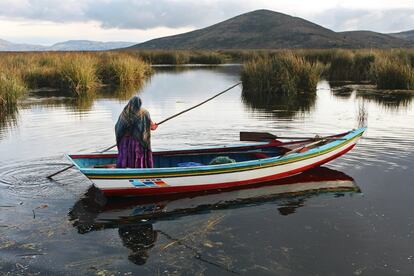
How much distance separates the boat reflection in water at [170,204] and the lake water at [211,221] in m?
0.02

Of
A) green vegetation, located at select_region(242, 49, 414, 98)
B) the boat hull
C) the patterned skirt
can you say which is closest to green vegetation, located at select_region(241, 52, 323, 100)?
green vegetation, located at select_region(242, 49, 414, 98)

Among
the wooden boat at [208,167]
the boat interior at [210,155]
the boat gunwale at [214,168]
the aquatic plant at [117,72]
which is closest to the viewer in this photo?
the boat gunwale at [214,168]

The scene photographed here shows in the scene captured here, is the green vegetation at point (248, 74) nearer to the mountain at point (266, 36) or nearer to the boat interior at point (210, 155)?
the boat interior at point (210, 155)

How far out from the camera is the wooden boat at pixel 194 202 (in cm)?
737

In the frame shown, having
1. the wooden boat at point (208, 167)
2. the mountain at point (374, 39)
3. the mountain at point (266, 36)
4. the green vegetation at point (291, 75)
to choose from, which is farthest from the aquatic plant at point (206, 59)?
the mountain at point (374, 39)

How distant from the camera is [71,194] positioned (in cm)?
842

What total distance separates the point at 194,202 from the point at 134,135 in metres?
1.54

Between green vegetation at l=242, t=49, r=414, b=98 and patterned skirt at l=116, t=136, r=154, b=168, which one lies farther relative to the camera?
green vegetation at l=242, t=49, r=414, b=98

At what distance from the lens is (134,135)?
7.97 m

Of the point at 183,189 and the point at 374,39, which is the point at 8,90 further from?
the point at 374,39

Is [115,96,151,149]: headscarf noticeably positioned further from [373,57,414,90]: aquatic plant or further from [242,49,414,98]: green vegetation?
[373,57,414,90]: aquatic plant

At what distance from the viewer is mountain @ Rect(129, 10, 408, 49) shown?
130m

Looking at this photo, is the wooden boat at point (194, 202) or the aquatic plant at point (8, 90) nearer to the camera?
the wooden boat at point (194, 202)

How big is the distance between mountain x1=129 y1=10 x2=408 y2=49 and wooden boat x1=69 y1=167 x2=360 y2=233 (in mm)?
112061
